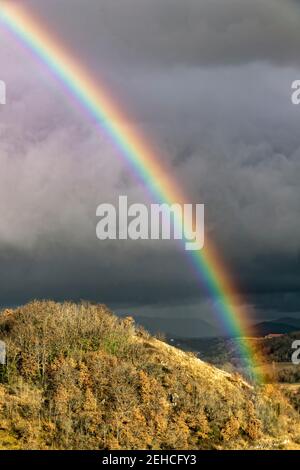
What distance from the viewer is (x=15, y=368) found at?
159750 mm

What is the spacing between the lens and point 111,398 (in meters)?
149

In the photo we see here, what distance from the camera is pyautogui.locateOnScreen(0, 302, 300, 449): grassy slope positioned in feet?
443

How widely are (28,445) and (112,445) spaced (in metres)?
17.1

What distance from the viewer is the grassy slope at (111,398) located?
135 m
